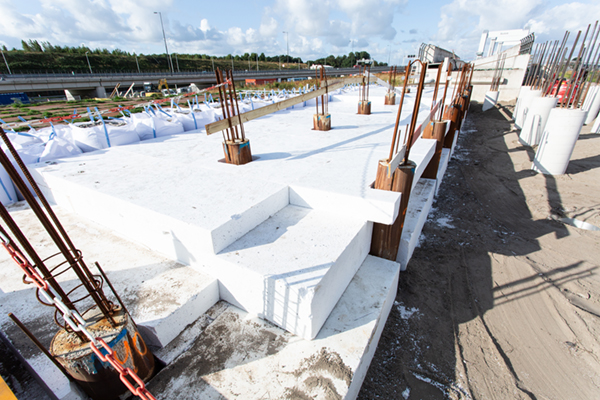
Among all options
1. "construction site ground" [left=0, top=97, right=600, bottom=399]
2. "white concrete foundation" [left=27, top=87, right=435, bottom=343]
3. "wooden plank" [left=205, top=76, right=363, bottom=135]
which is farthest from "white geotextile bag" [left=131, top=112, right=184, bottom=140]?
"construction site ground" [left=0, top=97, right=600, bottom=399]

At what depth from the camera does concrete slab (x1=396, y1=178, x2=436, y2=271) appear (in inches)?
143

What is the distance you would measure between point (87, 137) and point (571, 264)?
8.23m

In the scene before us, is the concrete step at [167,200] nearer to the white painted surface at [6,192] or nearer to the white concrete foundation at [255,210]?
the white concrete foundation at [255,210]

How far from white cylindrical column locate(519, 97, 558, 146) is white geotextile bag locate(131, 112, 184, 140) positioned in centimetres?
1096

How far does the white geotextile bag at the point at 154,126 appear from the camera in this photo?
595 cm

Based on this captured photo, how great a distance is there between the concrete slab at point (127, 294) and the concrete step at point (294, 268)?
0.31m

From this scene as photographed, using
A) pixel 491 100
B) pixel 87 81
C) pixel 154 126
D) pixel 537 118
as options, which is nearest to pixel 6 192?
pixel 154 126

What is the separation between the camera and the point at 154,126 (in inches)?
239

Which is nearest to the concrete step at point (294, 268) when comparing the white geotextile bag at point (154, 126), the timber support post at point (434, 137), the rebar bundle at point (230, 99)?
the rebar bundle at point (230, 99)

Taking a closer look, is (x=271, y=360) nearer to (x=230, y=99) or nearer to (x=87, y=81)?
(x=230, y=99)

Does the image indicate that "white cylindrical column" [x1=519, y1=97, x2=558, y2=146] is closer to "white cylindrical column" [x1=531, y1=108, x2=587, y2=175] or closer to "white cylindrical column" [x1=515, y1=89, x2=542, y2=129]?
"white cylindrical column" [x1=515, y1=89, x2=542, y2=129]

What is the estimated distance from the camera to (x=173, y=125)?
21.0ft

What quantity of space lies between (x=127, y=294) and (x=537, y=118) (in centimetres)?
1205

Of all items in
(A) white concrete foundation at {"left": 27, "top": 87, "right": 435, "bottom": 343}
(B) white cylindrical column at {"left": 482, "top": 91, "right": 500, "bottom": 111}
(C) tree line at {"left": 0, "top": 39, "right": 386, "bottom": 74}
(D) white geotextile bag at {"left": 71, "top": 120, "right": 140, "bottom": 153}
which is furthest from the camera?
(C) tree line at {"left": 0, "top": 39, "right": 386, "bottom": 74}
